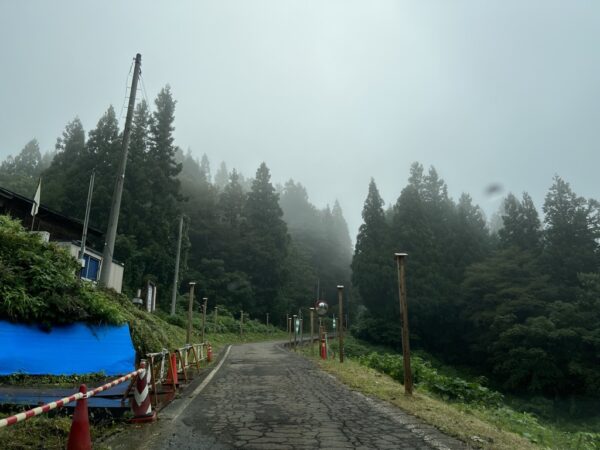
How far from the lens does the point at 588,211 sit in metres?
39.2

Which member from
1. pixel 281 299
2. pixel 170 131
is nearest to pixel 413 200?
pixel 281 299

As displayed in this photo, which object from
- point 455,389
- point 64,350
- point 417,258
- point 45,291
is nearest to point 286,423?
point 64,350

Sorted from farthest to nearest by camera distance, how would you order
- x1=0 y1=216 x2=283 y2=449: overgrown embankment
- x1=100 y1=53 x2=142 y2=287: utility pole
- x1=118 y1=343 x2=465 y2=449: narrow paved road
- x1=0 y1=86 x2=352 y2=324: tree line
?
x1=0 y1=86 x2=352 y2=324: tree line < x1=100 y1=53 x2=142 y2=287: utility pole < x1=0 y1=216 x2=283 y2=449: overgrown embankment < x1=118 y1=343 x2=465 y2=449: narrow paved road

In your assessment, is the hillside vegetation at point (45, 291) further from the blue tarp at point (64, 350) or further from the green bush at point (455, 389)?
the green bush at point (455, 389)

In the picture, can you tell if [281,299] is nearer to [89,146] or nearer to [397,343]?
[397,343]

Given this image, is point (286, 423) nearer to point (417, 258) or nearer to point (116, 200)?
point (116, 200)

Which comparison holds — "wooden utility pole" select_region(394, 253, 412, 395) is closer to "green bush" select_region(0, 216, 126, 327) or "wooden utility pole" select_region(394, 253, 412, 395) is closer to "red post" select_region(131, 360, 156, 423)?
"red post" select_region(131, 360, 156, 423)

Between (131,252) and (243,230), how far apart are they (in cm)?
3017

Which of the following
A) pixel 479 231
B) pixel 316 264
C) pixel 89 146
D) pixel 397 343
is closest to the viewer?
pixel 397 343

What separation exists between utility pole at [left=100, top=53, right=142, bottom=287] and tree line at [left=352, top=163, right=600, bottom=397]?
28968mm

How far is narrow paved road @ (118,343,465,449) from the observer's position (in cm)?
541

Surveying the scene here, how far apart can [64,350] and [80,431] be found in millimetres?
7055

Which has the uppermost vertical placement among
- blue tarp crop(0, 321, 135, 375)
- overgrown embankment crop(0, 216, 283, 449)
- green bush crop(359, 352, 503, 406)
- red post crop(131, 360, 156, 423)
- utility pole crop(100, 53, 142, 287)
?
utility pole crop(100, 53, 142, 287)

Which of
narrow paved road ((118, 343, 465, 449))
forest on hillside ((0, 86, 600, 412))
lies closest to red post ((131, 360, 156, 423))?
narrow paved road ((118, 343, 465, 449))
